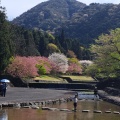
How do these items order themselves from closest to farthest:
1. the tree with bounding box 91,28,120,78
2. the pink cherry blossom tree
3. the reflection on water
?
the reflection on water
the tree with bounding box 91,28,120,78
the pink cherry blossom tree

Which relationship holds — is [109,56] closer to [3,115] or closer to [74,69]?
[3,115]

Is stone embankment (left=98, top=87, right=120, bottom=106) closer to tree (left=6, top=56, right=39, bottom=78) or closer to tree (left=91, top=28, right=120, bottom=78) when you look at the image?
tree (left=91, top=28, right=120, bottom=78)

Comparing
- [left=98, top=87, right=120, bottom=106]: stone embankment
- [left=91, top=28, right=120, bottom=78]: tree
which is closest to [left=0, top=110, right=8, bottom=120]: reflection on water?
[left=98, top=87, right=120, bottom=106]: stone embankment

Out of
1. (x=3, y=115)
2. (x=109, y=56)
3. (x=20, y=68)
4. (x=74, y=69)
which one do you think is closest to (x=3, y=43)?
(x=20, y=68)

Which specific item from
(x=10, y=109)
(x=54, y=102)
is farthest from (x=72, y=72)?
(x=10, y=109)

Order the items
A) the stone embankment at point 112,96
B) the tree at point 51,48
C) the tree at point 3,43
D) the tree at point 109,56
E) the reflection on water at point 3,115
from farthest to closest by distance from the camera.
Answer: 1. the tree at point 51,48
2. the tree at point 3,43
3. the tree at point 109,56
4. the stone embankment at point 112,96
5. the reflection on water at point 3,115

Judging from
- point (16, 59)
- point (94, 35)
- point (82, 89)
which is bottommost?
point (82, 89)

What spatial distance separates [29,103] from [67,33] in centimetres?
17233

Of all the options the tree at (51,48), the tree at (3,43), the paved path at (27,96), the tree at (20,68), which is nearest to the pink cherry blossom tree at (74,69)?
the tree at (51,48)

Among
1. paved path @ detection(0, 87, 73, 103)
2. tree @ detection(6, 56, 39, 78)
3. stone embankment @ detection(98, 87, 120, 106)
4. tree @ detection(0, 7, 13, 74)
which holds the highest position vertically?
tree @ detection(0, 7, 13, 74)

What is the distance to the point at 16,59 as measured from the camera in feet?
206

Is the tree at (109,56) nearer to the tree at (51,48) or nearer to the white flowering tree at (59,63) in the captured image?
the white flowering tree at (59,63)

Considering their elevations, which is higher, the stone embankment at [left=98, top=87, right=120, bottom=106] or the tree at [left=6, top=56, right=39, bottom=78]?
the tree at [left=6, top=56, right=39, bottom=78]

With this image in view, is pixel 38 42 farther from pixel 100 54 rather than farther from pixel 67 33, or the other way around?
pixel 67 33
